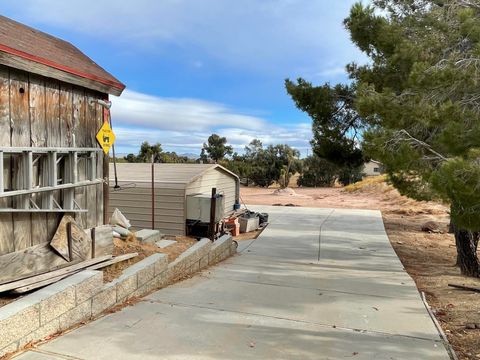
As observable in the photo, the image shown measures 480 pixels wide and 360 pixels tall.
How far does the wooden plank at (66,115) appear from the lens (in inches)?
170

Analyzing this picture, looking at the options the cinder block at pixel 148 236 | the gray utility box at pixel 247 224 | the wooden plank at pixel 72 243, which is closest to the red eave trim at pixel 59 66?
the wooden plank at pixel 72 243

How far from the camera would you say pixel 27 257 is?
390 cm

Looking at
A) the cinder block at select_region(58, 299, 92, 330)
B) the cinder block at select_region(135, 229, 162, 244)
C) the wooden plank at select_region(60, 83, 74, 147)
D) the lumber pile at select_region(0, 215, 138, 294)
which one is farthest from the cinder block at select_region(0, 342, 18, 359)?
the cinder block at select_region(135, 229, 162, 244)

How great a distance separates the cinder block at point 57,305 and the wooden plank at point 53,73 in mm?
1993

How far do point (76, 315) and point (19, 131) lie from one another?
174cm

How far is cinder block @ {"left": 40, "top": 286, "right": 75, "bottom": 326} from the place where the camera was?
10.7ft

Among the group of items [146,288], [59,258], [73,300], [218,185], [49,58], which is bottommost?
[146,288]

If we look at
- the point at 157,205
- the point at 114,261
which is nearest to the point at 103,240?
the point at 114,261

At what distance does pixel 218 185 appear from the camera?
15.4 m

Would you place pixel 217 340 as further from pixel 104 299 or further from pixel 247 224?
pixel 247 224

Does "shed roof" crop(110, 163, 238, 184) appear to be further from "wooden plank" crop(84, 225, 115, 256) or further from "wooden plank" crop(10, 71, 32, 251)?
"wooden plank" crop(10, 71, 32, 251)

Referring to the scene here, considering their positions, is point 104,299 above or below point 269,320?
above

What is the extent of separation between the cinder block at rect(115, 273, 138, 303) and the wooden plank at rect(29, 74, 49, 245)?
875mm

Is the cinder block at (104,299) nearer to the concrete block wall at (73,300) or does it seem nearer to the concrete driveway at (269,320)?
the concrete block wall at (73,300)
